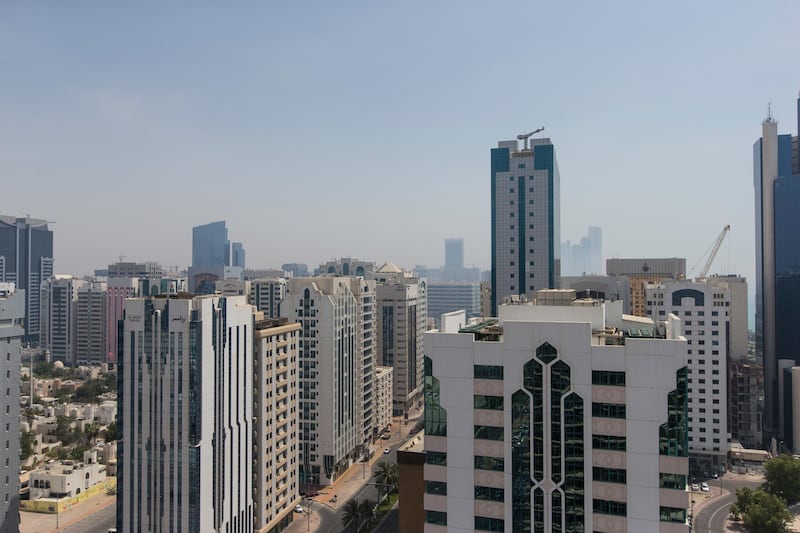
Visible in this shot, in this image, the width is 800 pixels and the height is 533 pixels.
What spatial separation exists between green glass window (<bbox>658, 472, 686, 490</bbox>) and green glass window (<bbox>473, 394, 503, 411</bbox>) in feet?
28.5

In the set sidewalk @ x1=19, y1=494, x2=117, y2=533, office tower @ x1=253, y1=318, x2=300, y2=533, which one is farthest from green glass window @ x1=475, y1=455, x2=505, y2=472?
sidewalk @ x1=19, y1=494, x2=117, y2=533

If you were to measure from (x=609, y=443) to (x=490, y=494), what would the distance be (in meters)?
7.07

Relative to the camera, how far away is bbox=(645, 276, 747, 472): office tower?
96.4 m

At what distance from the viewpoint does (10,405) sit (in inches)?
2357

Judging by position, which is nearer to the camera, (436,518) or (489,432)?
(489,432)

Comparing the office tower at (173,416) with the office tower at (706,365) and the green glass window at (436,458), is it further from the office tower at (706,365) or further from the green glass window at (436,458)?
the office tower at (706,365)

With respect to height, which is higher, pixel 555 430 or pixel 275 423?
pixel 555 430

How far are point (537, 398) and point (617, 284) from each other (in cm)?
12620

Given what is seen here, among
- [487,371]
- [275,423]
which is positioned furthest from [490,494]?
[275,423]

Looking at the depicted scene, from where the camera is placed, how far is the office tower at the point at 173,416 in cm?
5159

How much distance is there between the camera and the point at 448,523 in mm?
33438

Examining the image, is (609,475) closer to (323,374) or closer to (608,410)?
(608,410)

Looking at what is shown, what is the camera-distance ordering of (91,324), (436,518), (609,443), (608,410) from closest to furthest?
(609,443)
(608,410)
(436,518)
(91,324)

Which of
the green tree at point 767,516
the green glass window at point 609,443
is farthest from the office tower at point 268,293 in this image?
the green glass window at point 609,443
